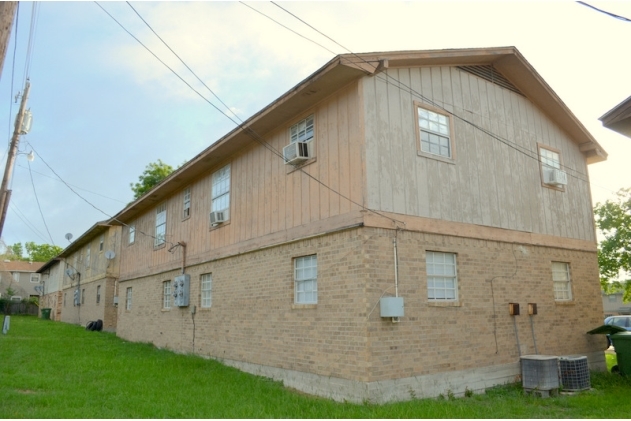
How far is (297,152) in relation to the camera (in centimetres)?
1050

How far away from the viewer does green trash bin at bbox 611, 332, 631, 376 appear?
11.7 m

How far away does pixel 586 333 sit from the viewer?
1262 cm

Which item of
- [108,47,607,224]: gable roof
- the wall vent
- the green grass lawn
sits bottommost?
the green grass lawn

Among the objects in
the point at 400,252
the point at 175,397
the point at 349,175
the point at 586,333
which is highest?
the point at 349,175

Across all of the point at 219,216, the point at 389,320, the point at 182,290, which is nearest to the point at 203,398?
the point at 389,320

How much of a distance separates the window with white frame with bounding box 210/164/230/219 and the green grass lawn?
4145mm

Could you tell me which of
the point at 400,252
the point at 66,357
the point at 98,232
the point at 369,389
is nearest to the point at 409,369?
the point at 369,389

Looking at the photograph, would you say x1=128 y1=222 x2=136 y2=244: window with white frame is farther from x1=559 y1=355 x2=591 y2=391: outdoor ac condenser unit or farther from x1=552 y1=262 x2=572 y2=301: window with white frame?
x1=559 y1=355 x2=591 y2=391: outdoor ac condenser unit

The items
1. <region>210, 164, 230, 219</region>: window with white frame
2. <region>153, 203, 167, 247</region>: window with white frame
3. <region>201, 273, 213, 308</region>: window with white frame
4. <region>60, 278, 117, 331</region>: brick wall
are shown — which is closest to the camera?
<region>210, 164, 230, 219</region>: window with white frame

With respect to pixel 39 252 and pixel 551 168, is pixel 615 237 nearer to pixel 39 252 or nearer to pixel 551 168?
pixel 551 168

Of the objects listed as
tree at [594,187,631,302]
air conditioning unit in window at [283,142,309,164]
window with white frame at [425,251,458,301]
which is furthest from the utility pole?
tree at [594,187,631,302]

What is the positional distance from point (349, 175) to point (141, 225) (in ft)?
47.1

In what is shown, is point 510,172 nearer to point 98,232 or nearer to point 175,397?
point 175,397

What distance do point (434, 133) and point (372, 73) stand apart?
202cm
